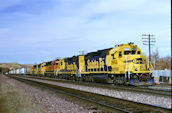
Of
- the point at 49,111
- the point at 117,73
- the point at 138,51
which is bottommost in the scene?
the point at 49,111

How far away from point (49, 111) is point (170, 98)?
20.4ft

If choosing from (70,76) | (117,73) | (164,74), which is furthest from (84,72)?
(164,74)

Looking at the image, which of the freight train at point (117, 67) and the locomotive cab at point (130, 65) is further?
the freight train at point (117, 67)

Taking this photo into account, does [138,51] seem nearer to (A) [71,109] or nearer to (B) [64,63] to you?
(A) [71,109]

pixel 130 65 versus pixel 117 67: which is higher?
pixel 130 65

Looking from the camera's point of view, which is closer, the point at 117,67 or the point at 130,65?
the point at 130,65

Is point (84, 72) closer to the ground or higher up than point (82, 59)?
closer to the ground

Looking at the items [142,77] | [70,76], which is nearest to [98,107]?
[142,77]

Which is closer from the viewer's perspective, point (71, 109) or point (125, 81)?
point (71, 109)

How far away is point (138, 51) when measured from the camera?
17.1 meters

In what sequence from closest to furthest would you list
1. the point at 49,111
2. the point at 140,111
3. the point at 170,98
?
the point at 140,111 < the point at 49,111 < the point at 170,98

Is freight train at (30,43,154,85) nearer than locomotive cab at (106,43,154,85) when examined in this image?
No

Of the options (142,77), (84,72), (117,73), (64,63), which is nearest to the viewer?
(142,77)

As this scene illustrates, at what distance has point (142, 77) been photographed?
1510 cm
